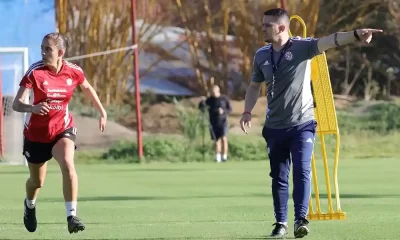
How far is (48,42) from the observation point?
1054 cm

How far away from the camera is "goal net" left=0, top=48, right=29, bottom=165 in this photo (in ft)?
91.8

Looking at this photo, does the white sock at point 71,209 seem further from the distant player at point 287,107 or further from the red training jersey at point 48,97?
the distant player at point 287,107

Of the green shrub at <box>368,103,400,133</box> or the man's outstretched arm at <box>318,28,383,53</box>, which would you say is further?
the green shrub at <box>368,103,400,133</box>

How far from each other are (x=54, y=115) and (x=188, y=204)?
15.6 feet

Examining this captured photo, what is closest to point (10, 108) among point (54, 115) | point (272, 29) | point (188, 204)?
point (188, 204)

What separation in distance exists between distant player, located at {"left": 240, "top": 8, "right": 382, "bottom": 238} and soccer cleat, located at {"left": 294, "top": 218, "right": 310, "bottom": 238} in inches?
0.5

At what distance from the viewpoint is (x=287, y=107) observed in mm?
10367

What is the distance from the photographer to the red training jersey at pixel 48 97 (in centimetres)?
1066

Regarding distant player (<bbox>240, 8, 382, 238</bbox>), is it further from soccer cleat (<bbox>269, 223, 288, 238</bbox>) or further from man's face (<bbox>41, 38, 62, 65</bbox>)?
man's face (<bbox>41, 38, 62, 65</bbox>)

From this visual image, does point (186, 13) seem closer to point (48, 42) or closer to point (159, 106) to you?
point (159, 106)

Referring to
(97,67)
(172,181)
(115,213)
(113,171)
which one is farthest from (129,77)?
(115,213)

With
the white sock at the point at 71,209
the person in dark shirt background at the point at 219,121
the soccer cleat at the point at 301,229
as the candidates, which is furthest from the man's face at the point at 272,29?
the person in dark shirt background at the point at 219,121

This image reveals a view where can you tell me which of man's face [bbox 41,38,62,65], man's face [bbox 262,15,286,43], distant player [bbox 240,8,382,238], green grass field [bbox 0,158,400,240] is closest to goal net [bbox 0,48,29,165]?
green grass field [bbox 0,158,400,240]

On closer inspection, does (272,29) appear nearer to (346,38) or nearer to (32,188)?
(346,38)
